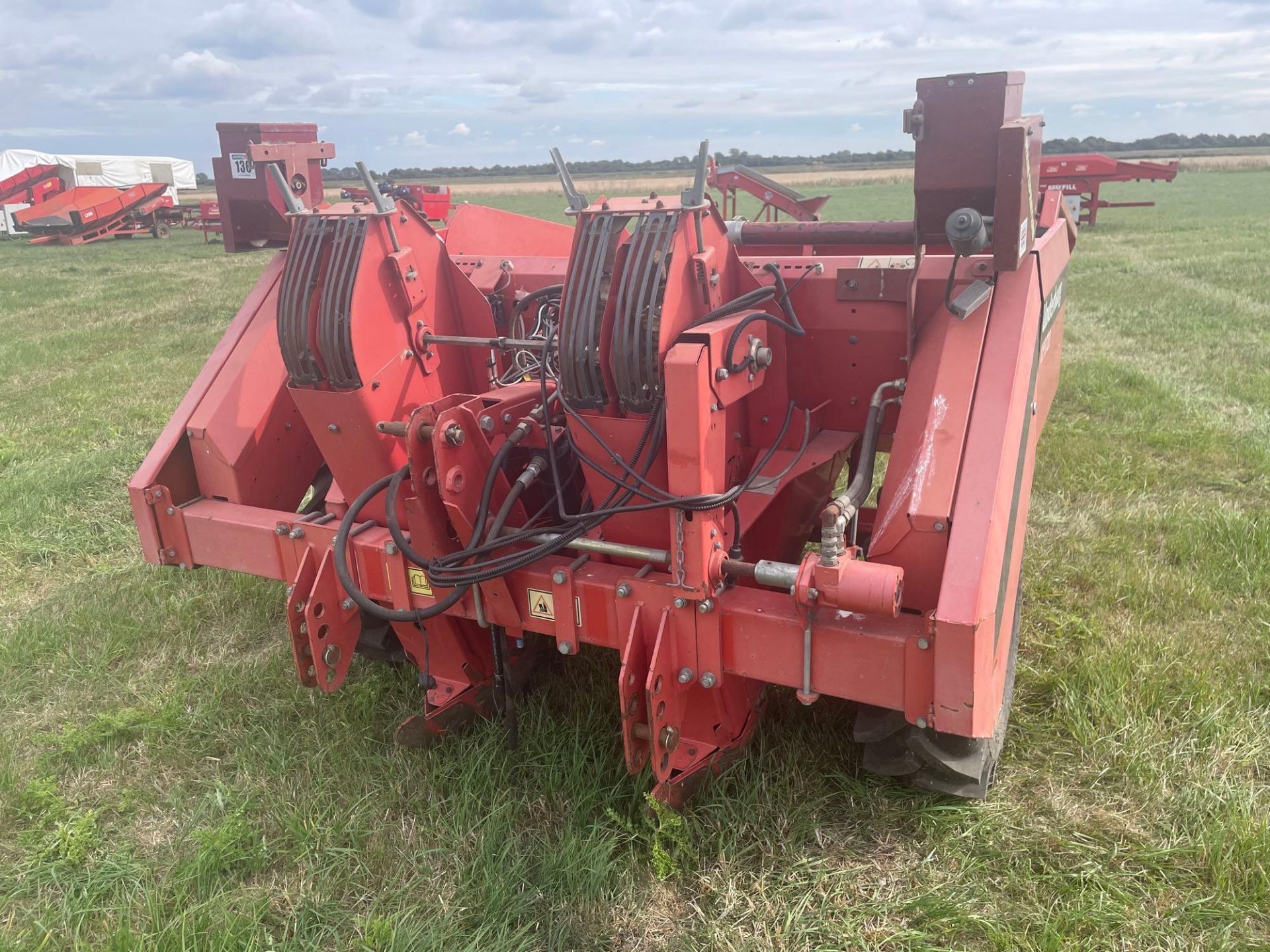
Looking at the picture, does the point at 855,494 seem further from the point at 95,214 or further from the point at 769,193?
the point at 95,214

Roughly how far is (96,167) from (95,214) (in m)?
13.2

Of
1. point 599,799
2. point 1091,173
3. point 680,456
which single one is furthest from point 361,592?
point 1091,173

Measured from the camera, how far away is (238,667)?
12.3 ft

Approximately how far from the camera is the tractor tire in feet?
8.40

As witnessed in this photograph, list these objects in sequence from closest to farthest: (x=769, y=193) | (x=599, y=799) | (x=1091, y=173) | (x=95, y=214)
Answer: (x=599, y=799) < (x=769, y=193) < (x=1091, y=173) < (x=95, y=214)

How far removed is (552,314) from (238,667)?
1.89 metres

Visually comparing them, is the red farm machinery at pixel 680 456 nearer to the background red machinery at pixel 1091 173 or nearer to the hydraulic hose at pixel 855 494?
the hydraulic hose at pixel 855 494

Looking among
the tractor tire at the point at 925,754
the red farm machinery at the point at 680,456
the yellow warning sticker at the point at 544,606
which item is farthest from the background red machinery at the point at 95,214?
the tractor tire at the point at 925,754

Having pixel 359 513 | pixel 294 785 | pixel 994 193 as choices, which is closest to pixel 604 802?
pixel 294 785

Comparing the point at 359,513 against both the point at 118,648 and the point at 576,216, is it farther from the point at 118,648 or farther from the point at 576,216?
the point at 118,648

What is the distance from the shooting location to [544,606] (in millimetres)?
2623

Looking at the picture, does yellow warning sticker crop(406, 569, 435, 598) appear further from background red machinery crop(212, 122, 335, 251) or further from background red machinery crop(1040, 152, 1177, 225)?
background red machinery crop(1040, 152, 1177, 225)

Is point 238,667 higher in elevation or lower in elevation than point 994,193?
lower

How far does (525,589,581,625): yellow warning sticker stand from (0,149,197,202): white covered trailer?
35.5 meters
